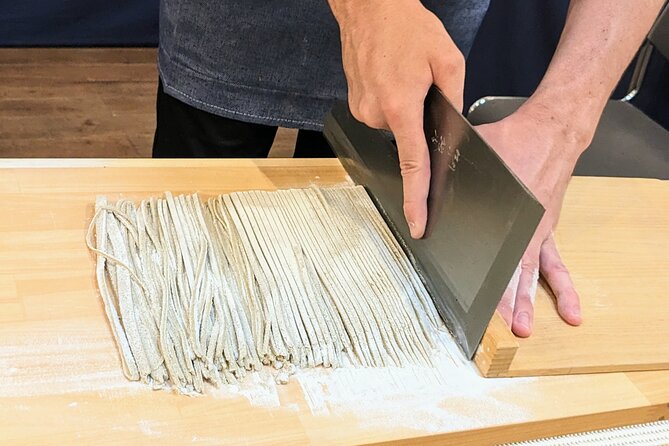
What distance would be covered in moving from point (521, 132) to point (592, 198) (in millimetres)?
193

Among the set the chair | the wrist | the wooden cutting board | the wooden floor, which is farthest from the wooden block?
the wooden floor

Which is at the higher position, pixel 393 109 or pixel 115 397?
pixel 393 109

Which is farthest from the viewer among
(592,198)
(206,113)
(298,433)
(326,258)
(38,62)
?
(38,62)

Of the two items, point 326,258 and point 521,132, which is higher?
point 521,132

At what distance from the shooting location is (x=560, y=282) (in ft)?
2.78

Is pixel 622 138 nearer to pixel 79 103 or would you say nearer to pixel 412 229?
pixel 412 229

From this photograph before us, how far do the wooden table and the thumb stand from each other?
164mm

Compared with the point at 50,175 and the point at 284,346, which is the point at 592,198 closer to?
the point at 284,346

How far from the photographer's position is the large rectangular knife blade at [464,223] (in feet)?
2.21

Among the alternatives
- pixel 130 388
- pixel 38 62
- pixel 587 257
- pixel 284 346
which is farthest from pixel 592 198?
pixel 38 62

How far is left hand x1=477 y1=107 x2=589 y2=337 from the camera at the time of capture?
829mm

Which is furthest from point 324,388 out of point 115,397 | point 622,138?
point 622,138

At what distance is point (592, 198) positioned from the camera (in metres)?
1.03

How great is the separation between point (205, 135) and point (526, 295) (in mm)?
555
